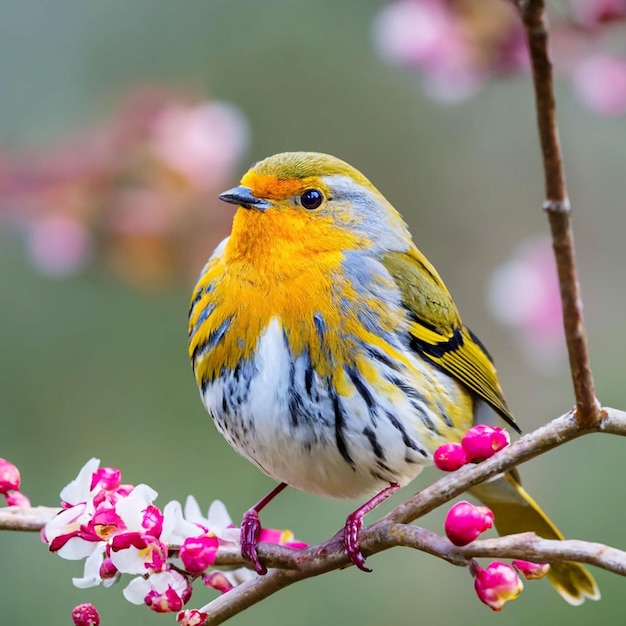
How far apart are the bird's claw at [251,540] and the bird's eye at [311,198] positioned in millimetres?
582

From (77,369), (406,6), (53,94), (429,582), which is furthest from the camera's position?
(53,94)

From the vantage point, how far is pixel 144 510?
4.73 feet

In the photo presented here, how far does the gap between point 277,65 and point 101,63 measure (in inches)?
30.7

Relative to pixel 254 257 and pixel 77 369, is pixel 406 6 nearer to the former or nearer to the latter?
pixel 254 257

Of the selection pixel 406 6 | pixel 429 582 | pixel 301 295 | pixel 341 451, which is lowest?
pixel 429 582

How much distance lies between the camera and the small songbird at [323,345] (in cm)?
188

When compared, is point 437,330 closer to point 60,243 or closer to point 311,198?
point 311,198

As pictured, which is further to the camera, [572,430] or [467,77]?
[467,77]

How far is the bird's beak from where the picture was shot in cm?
194

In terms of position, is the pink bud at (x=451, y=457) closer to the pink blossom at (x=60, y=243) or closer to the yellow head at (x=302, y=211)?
the yellow head at (x=302, y=211)

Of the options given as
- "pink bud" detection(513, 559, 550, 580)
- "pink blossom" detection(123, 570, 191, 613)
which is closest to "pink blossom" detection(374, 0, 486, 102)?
"pink bud" detection(513, 559, 550, 580)

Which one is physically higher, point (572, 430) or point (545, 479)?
point (572, 430)

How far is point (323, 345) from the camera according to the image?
188 centimetres

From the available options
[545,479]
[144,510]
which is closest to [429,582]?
[545,479]
